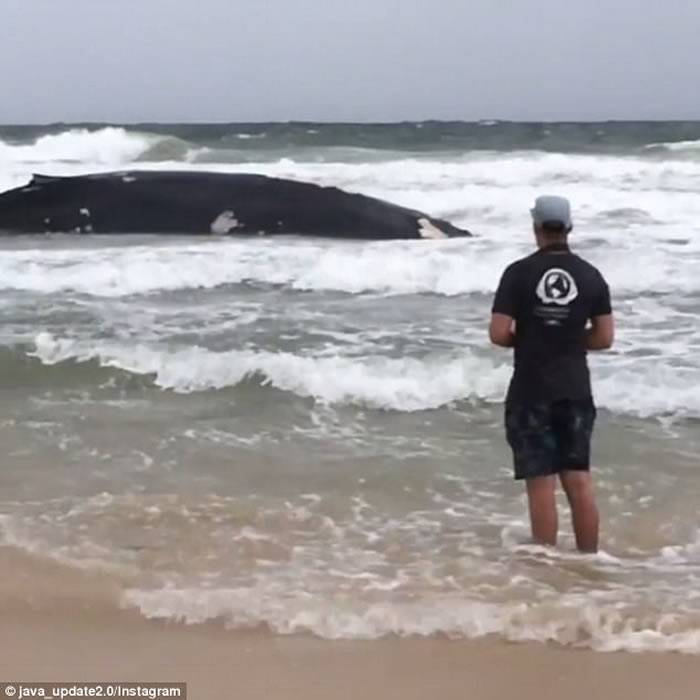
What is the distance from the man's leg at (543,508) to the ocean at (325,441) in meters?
0.07

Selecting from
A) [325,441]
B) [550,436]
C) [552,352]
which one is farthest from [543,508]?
[325,441]

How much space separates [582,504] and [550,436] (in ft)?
1.08

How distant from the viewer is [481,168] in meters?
34.1

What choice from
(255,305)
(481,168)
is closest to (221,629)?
(255,305)

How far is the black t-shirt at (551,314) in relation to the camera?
202 inches

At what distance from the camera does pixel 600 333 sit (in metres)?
5.24

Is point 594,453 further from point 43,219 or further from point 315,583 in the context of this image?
point 43,219

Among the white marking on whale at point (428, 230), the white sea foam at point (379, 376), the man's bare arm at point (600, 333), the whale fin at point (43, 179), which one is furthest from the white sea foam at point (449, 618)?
the whale fin at point (43, 179)

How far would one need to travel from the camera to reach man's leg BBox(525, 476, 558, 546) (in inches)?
210

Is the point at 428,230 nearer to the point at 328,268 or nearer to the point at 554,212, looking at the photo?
the point at 328,268

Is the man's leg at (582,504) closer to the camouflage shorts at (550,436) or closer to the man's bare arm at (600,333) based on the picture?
the camouflage shorts at (550,436)

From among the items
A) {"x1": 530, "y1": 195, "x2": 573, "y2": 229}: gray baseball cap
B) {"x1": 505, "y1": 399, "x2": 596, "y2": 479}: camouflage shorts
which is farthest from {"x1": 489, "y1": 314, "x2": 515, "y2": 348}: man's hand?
{"x1": 530, "y1": 195, "x2": 573, "y2": 229}: gray baseball cap

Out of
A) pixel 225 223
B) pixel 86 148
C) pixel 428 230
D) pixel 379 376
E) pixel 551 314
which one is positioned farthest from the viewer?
pixel 86 148

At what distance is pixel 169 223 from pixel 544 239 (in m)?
12.8
